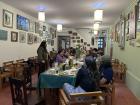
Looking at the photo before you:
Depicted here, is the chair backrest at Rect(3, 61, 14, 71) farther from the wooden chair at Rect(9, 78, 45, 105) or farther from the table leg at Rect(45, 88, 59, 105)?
the wooden chair at Rect(9, 78, 45, 105)

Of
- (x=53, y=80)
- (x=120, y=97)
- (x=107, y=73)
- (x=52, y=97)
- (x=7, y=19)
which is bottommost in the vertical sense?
(x=120, y=97)

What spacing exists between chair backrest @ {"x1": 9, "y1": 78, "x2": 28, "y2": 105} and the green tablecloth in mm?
1551

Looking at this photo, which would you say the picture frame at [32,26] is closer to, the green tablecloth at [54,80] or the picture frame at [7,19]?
the picture frame at [7,19]

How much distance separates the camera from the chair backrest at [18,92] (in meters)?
3.44

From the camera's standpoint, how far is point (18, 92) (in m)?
3.56

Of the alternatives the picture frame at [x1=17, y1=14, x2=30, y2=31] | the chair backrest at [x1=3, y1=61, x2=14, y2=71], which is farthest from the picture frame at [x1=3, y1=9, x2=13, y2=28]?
the chair backrest at [x1=3, y1=61, x2=14, y2=71]

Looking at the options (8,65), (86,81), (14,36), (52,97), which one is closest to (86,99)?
(86,81)

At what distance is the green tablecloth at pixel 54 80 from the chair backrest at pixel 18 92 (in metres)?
1.55

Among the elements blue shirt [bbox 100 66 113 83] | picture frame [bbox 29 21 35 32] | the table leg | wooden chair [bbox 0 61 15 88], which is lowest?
the table leg

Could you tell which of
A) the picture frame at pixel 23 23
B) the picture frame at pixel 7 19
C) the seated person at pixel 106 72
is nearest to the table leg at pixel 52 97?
the seated person at pixel 106 72

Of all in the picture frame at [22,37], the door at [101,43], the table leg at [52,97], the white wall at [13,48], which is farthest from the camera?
the door at [101,43]

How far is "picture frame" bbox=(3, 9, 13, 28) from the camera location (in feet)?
28.2

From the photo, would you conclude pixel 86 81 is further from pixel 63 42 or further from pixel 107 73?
pixel 63 42

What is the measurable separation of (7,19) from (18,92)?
19.3 ft
